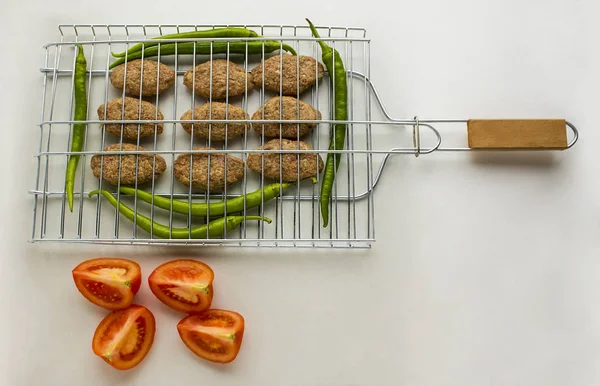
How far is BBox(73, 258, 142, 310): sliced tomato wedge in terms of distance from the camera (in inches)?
43.8

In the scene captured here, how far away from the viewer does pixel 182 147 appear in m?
1.23

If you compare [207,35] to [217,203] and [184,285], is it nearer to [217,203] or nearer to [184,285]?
[217,203]

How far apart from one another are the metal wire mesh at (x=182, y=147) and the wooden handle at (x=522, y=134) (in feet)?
0.99

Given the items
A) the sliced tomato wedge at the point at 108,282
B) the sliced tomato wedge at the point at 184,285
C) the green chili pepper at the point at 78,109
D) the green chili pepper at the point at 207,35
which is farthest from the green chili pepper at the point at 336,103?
the green chili pepper at the point at 78,109

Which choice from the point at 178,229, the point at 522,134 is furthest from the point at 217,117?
the point at 522,134

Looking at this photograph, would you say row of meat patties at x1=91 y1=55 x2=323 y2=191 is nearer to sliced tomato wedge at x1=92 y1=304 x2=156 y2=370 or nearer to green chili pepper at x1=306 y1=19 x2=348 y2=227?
green chili pepper at x1=306 y1=19 x2=348 y2=227

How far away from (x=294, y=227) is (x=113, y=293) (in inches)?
18.8

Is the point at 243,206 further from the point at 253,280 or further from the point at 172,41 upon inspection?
the point at 172,41

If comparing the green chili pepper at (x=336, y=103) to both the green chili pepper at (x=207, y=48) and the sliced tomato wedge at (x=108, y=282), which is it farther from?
the sliced tomato wedge at (x=108, y=282)

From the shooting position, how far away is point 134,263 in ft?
3.81

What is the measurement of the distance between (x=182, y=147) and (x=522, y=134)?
35.6 inches

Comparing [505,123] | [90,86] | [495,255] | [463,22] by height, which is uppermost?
[463,22]

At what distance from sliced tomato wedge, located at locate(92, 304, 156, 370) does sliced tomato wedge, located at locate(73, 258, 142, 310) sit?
0.03 m

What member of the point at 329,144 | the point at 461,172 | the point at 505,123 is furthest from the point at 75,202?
the point at 505,123
